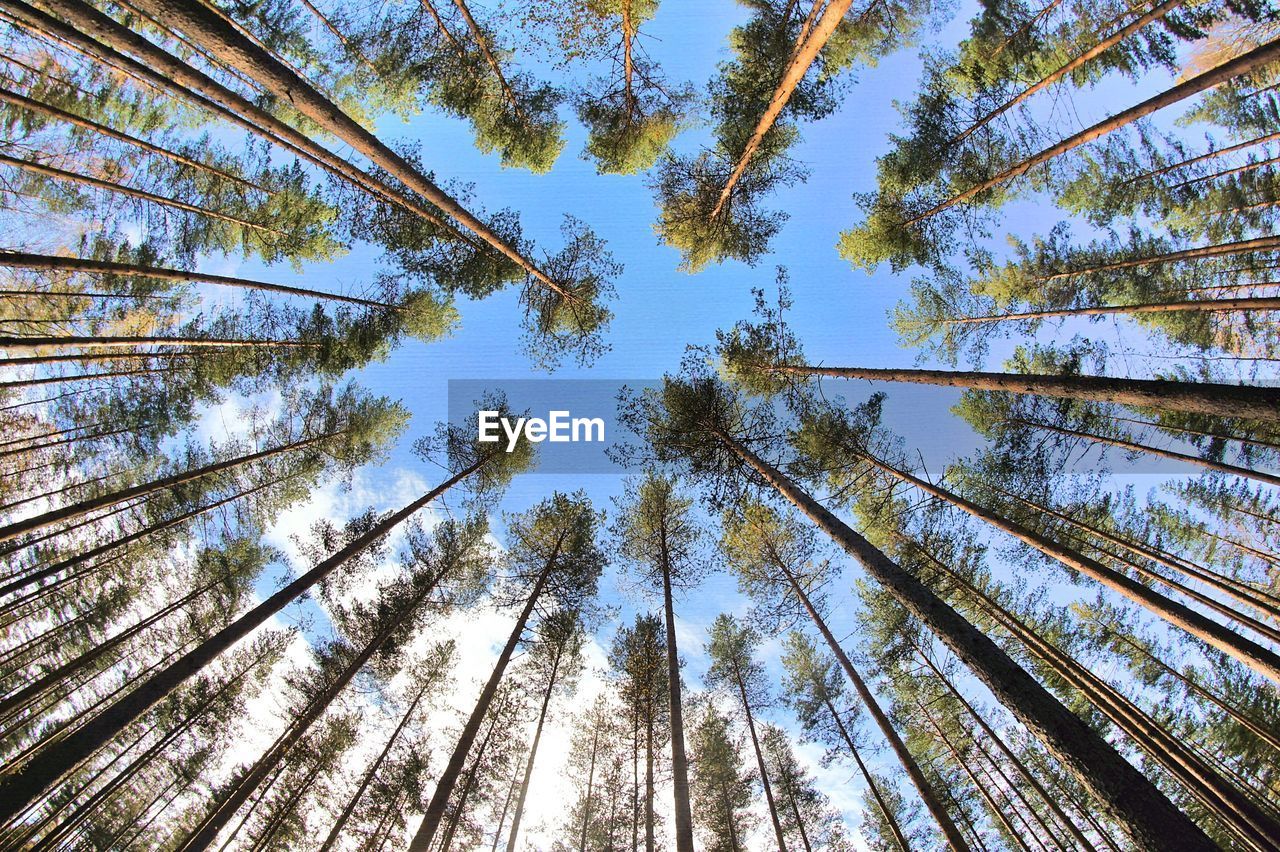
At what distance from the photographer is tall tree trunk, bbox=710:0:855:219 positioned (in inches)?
186

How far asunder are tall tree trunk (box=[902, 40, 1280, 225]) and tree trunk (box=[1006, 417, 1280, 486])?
19.3ft

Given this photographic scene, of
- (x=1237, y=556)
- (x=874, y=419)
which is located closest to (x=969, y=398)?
(x=874, y=419)

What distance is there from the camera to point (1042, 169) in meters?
9.85

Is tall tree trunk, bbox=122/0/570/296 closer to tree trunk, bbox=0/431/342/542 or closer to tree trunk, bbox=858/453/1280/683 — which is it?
tree trunk, bbox=0/431/342/542

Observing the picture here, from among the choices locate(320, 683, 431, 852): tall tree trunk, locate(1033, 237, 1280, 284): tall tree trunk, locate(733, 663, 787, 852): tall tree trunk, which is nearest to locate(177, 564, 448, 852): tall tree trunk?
locate(320, 683, 431, 852): tall tree trunk

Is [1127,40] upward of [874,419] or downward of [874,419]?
upward

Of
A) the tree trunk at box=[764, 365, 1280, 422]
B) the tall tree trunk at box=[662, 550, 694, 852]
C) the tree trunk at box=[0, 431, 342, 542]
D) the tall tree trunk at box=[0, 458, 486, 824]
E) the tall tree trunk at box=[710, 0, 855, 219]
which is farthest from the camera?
the tree trunk at box=[0, 431, 342, 542]

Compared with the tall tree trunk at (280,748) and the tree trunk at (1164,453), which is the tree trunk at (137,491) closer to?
the tall tree trunk at (280,748)

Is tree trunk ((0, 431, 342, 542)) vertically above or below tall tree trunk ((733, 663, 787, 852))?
above

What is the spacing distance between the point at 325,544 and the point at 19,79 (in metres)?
9.83

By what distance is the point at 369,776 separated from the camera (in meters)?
10.6

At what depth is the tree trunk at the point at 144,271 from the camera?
6.40 meters

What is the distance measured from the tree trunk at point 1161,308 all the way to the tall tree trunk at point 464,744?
12.8 m

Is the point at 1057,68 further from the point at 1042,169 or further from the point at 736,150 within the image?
the point at 736,150
